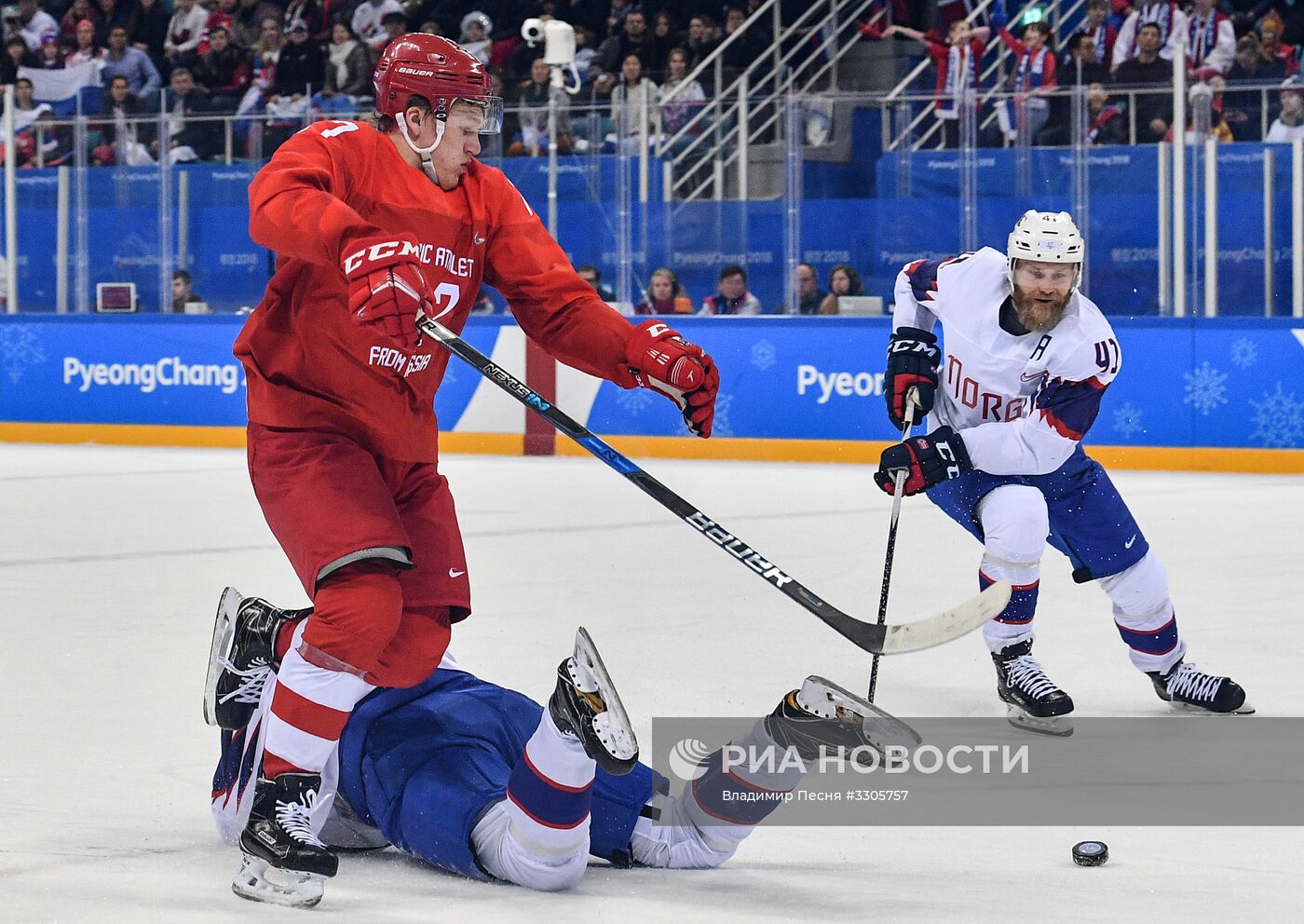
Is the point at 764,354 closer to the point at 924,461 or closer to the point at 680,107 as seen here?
the point at 680,107

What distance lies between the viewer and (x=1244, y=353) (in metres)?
9.57

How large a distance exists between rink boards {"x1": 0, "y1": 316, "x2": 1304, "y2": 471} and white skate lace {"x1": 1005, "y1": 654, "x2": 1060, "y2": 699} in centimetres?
548

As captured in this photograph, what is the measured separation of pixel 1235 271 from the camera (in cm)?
947

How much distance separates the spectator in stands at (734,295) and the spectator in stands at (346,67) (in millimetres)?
3313

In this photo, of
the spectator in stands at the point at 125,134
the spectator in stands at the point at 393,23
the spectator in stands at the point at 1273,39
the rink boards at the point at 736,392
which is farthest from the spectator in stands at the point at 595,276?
the spectator in stands at the point at 393,23

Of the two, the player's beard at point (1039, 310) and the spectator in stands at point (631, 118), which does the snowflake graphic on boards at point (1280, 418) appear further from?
Answer: the player's beard at point (1039, 310)

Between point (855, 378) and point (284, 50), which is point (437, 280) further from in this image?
point (284, 50)

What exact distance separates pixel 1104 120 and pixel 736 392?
2.35 meters

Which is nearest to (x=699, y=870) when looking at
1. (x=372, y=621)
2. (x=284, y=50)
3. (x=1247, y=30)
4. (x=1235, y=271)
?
(x=372, y=621)

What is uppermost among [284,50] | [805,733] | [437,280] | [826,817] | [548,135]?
[284,50]

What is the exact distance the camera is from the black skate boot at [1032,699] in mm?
4332

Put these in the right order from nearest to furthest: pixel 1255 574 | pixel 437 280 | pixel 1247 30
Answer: pixel 437 280 → pixel 1255 574 → pixel 1247 30

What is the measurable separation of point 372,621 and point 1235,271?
7.27 m

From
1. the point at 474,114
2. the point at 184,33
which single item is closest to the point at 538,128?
the point at 184,33
